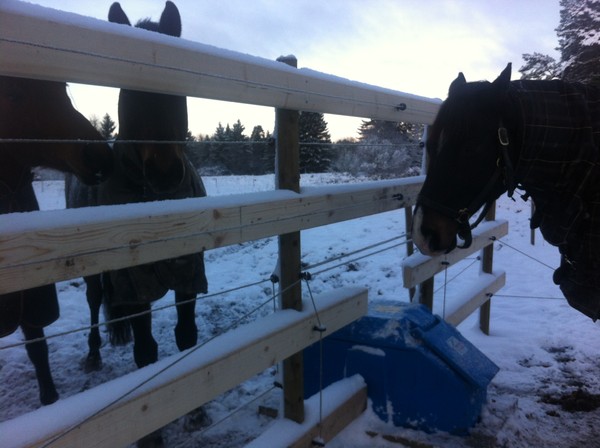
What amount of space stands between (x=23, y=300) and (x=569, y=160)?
3442 millimetres

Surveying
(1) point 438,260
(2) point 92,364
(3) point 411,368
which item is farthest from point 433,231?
(2) point 92,364

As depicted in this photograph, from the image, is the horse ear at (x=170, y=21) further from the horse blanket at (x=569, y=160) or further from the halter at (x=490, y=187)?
the horse blanket at (x=569, y=160)

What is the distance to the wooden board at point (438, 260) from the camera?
9.73 feet

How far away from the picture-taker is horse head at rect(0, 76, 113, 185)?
206cm

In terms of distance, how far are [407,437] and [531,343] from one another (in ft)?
7.58

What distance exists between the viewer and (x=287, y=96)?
1.90m

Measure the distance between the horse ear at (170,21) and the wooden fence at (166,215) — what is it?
56.2 inches

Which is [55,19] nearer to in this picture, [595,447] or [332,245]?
[595,447]

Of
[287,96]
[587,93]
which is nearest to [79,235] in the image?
[287,96]

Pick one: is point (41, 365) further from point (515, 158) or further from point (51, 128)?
point (515, 158)

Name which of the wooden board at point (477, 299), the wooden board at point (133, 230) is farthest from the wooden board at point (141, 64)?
the wooden board at point (477, 299)

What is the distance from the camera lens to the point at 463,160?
2070mm

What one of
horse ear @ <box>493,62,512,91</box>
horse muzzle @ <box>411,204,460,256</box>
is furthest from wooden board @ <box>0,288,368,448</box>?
horse ear @ <box>493,62,512,91</box>

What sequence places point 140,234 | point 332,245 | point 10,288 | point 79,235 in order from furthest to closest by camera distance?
point 332,245, point 140,234, point 79,235, point 10,288
